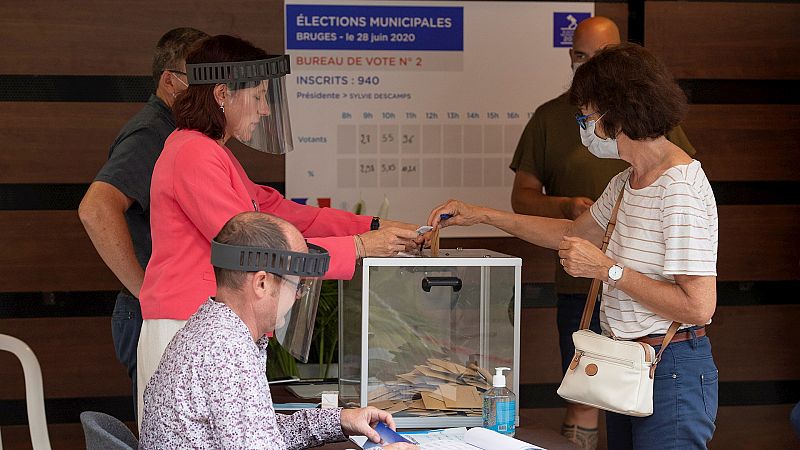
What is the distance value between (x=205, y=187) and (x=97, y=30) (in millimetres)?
2122

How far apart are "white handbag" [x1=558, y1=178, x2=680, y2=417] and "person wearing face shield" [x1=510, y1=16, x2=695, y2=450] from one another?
124 cm

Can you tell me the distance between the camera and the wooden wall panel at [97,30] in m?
4.18

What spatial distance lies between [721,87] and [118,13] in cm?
263

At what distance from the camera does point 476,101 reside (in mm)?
4492

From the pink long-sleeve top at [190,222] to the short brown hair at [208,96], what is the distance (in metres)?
0.04

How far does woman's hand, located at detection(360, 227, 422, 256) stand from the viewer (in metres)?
2.54

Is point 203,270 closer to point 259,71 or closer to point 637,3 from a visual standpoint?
point 259,71

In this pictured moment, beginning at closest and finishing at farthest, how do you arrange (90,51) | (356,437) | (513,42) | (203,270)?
1. (356,437)
2. (203,270)
3. (90,51)
4. (513,42)

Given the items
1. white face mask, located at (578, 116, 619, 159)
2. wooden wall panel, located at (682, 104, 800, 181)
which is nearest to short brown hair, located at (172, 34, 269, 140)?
white face mask, located at (578, 116, 619, 159)

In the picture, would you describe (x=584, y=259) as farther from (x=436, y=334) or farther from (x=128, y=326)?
(x=128, y=326)

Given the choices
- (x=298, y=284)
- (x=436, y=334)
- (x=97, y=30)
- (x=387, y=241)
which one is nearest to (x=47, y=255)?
(x=97, y=30)

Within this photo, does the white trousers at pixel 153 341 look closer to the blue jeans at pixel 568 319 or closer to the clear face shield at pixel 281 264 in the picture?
the clear face shield at pixel 281 264

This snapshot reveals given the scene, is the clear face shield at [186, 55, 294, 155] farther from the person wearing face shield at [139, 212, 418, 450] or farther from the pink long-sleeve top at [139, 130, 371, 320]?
the person wearing face shield at [139, 212, 418, 450]

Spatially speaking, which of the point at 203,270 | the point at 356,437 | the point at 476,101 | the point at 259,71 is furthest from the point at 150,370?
the point at 476,101
